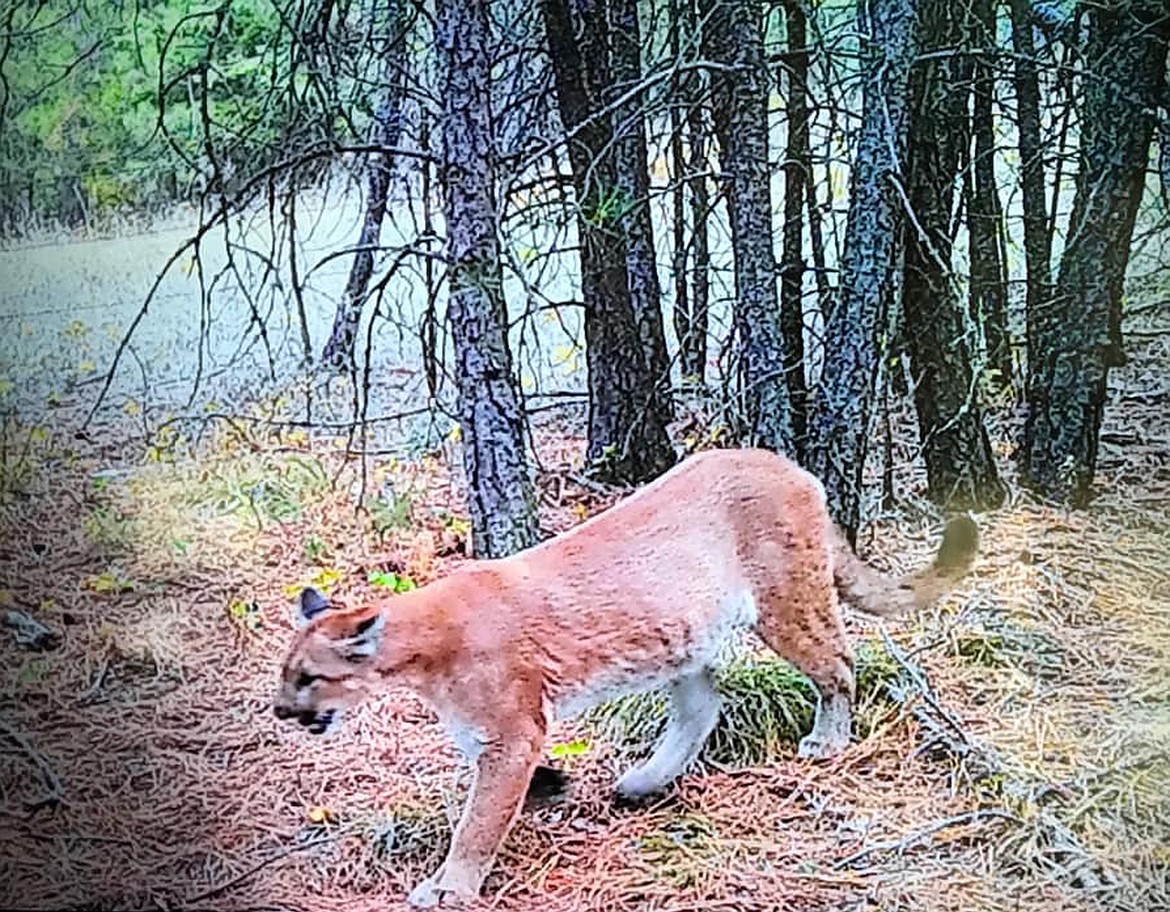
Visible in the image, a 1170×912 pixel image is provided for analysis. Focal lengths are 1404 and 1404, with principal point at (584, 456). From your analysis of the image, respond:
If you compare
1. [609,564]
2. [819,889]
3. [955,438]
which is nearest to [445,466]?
[609,564]

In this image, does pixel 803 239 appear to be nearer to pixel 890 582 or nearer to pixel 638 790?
pixel 890 582

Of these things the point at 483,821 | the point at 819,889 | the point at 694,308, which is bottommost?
the point at 819,889

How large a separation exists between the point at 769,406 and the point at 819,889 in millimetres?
569

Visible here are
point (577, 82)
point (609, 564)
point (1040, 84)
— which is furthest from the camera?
point (1040, 84)

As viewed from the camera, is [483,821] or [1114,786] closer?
[483,821]

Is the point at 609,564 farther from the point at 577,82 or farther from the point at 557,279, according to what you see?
the point at 577,82

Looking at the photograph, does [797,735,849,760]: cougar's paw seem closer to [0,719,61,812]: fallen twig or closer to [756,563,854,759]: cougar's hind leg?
[756,563,854,759]: cougar's hind leg

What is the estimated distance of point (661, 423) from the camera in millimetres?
1641

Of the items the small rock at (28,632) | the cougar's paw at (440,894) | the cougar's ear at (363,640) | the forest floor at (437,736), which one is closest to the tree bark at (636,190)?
the forest floor at (437,736)

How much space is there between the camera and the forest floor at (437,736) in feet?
3.85

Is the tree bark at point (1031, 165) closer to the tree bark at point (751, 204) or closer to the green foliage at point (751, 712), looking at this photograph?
the tree bark at point (751, 204)

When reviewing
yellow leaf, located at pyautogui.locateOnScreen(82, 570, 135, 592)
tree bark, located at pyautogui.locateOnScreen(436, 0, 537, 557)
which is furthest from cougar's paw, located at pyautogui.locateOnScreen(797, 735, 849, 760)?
yellow leaf, located at pyautogui.locateOnScreen(82, 570, 135, 592)

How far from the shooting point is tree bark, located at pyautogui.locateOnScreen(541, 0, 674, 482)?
1575 millimetres

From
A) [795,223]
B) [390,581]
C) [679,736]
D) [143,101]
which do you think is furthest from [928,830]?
[143,101]
